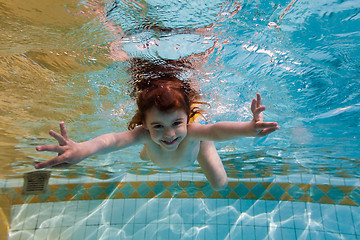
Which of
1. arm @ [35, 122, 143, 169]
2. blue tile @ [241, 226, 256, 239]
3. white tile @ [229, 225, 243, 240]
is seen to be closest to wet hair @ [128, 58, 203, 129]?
arm @ [35, 122, 143, 169]

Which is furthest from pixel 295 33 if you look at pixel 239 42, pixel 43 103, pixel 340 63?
pixel 43 103

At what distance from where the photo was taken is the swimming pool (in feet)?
10.9

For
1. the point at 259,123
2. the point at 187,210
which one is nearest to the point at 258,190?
the point at 187,210

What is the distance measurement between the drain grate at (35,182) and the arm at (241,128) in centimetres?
782

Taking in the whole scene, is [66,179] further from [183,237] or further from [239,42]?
[239,42]

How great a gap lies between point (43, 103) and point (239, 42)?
168 inches

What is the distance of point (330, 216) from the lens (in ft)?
30.7

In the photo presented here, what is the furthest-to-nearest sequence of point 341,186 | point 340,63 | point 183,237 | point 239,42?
point 341,186 → point 183,237 → point 340,63 → point 239,42

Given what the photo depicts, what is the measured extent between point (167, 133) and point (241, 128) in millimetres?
1024

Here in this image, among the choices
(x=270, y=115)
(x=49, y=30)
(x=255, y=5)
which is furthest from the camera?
(x=270, y=115)

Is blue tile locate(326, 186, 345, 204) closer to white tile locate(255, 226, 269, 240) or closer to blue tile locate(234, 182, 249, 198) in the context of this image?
white tile locate(255, 226, 269, 240)

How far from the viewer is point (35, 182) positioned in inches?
409

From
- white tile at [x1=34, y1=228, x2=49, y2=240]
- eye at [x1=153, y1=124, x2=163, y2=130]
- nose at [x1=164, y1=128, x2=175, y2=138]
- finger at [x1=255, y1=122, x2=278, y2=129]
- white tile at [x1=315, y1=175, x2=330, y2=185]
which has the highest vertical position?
white tile at [x1=315, y1=175, x2=330, y2=185]

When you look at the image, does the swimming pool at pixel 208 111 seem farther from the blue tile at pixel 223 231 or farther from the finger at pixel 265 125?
the finger at pixel 265 125
